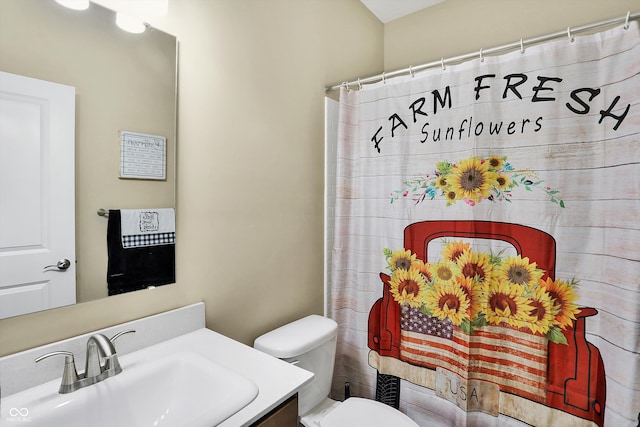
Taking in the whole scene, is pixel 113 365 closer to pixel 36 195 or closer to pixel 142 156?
pixel 36 195

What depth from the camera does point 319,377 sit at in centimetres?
150

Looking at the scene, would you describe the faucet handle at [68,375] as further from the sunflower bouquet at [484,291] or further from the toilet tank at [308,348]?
the sunflower bouquet at [484,291]

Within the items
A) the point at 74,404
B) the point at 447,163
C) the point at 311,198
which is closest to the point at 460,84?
the point at 447,163

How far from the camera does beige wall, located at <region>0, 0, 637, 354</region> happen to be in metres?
1.22

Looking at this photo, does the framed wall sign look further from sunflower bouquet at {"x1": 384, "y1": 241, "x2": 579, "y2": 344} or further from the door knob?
sunflower bouquet at {"x1": 384, "y1": 241, "x2": 579, "y2": 344}

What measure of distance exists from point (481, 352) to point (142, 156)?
1633 mm

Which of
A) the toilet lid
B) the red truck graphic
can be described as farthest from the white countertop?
the red truck graphic

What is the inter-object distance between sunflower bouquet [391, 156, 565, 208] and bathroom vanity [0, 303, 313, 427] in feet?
3.41

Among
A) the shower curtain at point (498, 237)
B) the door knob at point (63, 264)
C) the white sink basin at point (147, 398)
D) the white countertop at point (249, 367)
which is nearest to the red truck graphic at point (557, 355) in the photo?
the shower curtain at point (498, 237)

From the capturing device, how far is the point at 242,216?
143 centimetres

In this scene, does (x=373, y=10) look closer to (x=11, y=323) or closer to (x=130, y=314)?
(x=130, y=314)

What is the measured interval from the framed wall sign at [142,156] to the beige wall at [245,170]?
0.24 feet

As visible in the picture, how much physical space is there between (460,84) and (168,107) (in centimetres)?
125

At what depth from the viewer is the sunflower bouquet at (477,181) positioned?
140 centimetres
